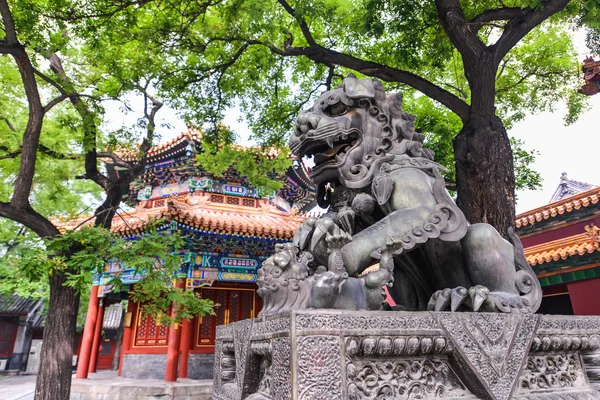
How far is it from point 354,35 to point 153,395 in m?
9.82

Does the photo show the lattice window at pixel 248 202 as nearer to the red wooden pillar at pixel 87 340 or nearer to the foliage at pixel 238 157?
the foliage at pixel 238 157

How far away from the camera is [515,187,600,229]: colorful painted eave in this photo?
367 inches

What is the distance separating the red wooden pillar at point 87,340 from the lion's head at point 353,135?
13.1 m

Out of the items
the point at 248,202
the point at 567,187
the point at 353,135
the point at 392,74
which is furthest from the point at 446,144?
the point at 567,187

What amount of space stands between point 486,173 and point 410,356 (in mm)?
4314

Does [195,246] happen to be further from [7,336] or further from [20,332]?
[7,336]

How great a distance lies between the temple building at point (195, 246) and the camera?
11477 mm

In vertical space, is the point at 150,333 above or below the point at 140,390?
above

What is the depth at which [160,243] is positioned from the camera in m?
6.71

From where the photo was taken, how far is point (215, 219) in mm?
11492

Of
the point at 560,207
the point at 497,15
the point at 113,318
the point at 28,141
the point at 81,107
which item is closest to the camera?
the point at 497,15

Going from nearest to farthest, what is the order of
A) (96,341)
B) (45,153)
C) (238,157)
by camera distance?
(45,153) → (238,157) → (96,341)

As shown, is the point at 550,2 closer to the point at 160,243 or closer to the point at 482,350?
the point at 482,350

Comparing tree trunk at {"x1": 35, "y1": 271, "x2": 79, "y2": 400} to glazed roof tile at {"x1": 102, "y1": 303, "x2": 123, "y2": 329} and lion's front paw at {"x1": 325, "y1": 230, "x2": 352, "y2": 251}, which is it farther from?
glazed roof tile at {"x1": 102, "y1": 303, "x2": 123, "y2": 329}
